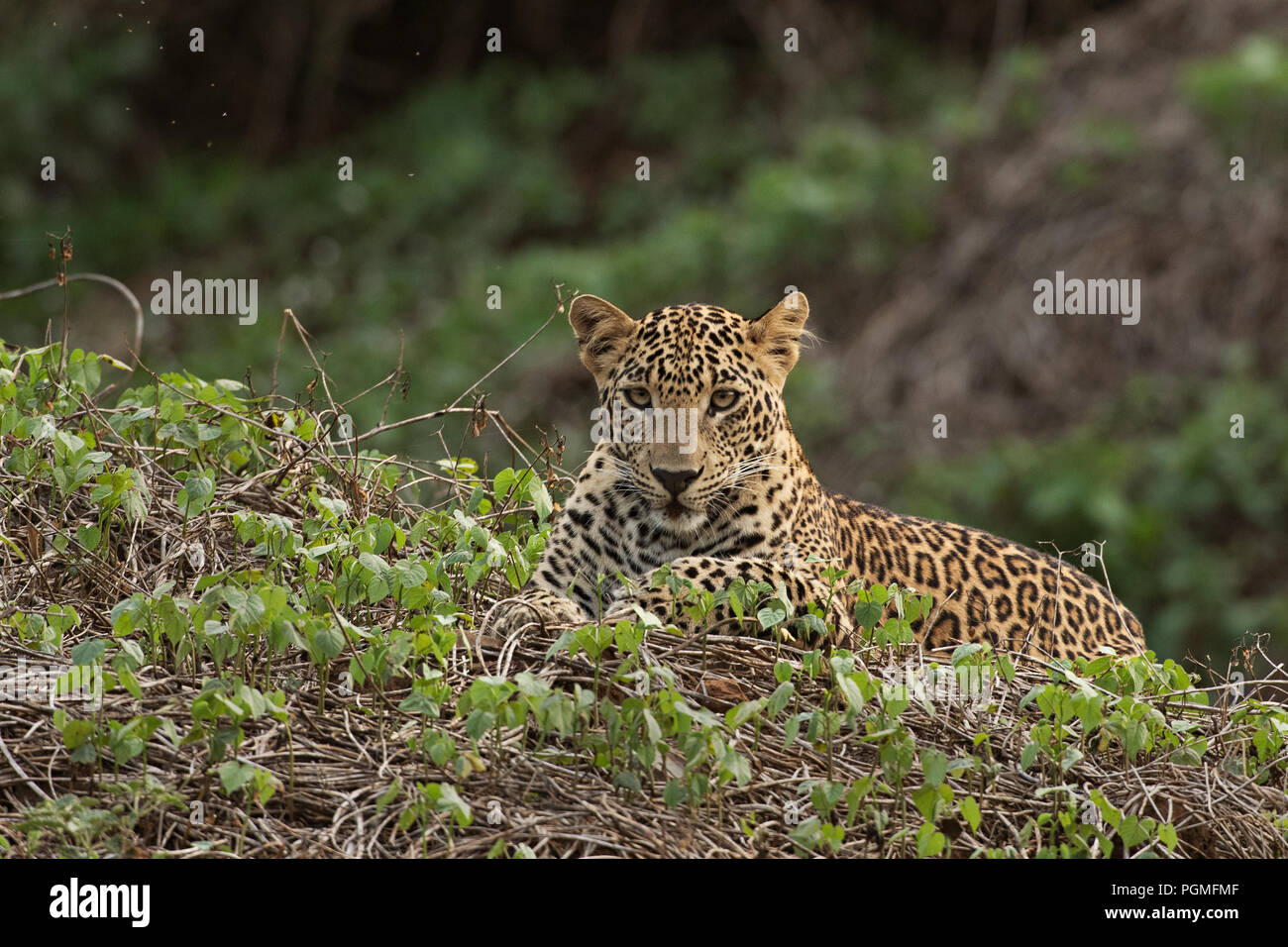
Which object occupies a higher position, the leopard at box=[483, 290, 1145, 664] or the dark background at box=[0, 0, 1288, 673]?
the dark background at box=[0, 0, 1288, 673]

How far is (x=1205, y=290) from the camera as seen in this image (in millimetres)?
18047

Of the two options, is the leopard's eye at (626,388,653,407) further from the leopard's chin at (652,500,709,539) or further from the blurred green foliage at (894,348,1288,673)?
the blurred green foliage at (894,348,1288,673)

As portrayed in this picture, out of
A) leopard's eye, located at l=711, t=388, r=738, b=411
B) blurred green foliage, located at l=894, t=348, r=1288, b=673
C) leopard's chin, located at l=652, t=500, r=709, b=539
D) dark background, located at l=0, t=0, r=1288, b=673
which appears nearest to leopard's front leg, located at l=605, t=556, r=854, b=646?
leopard's chin, located at l=652, t=500, r=709, b=539

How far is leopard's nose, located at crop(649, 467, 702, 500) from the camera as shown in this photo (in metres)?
7.17

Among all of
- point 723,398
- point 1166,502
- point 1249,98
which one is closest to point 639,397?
point 723,398

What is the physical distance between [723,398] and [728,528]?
55cm

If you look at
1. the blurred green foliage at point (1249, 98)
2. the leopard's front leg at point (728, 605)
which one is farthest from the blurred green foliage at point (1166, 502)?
the leopard's front leg at point (728, 605)

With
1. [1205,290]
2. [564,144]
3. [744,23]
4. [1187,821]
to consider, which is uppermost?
[744,23]

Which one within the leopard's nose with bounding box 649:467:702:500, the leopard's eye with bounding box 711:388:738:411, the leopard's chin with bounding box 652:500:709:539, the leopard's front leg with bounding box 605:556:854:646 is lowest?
the leopard's front leg with bounding box 605:556:854:646

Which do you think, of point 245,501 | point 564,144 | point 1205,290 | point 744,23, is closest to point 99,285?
point 564,144

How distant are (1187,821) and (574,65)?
21.4m

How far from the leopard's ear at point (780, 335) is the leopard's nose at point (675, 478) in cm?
90

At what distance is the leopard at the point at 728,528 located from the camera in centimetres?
698
